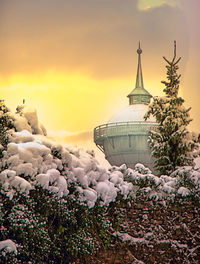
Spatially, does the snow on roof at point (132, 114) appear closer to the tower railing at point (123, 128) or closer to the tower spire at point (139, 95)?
the tower railing at point (123, 128)

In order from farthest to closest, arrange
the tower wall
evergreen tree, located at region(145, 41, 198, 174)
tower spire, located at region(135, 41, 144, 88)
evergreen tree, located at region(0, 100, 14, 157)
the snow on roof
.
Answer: tower spire, located at region(135, 41, 144, 88) < the snow on roof < the tower wall < evergreen tree, located at region(145, 41, 198, 174) < evergreen tree, located at region(0, 100, 14, 157)

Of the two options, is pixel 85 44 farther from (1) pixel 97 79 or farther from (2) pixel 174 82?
(2) pixel 174 82

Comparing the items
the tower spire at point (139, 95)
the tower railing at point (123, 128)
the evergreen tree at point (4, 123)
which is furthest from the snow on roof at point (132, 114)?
the evergreen tree at point (4, 123)

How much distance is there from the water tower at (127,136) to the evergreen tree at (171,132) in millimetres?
9589

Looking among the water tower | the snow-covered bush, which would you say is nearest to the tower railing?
the water tower

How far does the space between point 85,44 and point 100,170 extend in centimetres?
1253

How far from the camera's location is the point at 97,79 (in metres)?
24.6

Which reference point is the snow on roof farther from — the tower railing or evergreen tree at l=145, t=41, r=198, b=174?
evergreen tree at l=145, t=41, r=198, b=174

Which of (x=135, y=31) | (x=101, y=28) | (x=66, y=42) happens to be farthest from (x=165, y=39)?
(x=66, y=42)

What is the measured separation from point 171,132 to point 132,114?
1247 centimetres

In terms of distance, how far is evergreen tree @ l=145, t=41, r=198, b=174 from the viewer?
61.6 feet

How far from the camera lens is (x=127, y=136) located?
101ft

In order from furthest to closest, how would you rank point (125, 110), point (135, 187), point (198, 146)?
point (125, 110)
point (198, 146)
point (135, 187)

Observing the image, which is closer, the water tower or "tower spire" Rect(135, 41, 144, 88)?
the water tower
